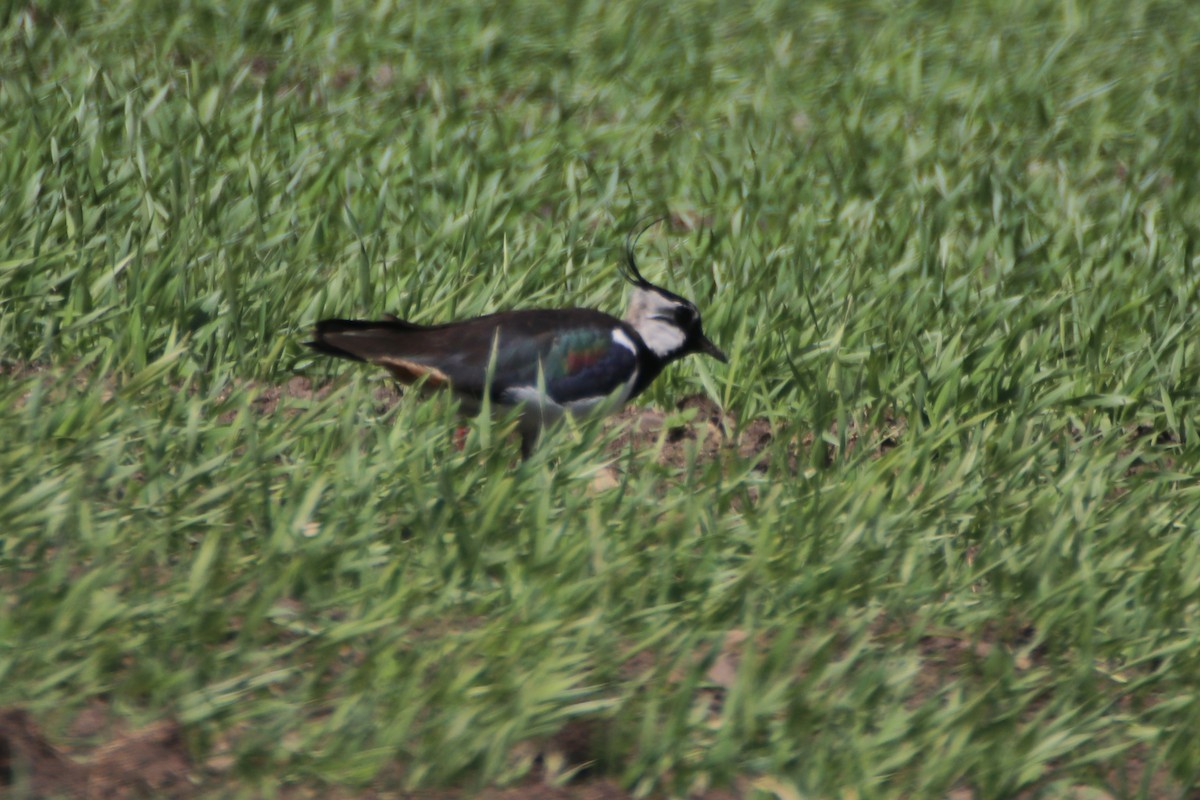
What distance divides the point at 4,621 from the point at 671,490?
6.10ft

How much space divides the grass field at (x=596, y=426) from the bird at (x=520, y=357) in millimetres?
167

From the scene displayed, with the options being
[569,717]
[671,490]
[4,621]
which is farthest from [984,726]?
[4,621]

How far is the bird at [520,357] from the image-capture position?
14.7 feet

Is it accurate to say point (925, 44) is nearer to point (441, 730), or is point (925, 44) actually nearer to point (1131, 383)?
point (1131, 383)

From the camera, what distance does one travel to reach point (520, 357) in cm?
458

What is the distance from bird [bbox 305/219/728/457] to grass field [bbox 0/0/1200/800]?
0.17 meters

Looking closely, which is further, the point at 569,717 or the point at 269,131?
the point at 269,131

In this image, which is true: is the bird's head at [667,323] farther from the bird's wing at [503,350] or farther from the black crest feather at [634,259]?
the bird's wing at [503,350]

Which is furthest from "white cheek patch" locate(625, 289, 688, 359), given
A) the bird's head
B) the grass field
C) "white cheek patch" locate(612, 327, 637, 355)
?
the grass field

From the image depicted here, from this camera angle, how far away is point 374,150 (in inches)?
247

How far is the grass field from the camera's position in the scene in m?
3.24

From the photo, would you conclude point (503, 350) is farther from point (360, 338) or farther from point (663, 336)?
point (663, 336)

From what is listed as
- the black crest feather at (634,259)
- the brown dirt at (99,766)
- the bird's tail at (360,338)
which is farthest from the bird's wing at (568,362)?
the brown dirt at (99,766)

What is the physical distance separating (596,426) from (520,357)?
359mm
